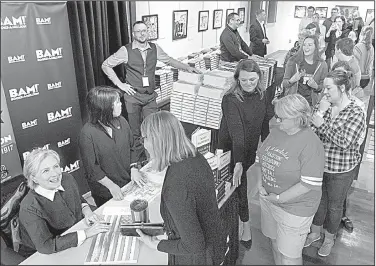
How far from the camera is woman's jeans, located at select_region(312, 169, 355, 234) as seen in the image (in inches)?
93.5

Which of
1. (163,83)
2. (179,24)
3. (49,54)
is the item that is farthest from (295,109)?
(179,24)

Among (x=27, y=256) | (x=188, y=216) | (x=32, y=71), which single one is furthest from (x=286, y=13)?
(x=27, y=256)

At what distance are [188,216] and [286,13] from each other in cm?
299

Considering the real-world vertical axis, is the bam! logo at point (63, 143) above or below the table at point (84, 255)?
below

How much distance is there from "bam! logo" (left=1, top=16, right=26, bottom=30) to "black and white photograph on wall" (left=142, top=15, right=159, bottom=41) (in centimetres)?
198

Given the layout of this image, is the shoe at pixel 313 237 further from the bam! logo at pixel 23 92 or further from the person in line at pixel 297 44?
the bam! logo at pixel 23 92

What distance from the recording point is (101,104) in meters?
2.27

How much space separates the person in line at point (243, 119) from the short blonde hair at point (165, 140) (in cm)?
95

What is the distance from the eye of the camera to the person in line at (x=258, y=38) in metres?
4.20

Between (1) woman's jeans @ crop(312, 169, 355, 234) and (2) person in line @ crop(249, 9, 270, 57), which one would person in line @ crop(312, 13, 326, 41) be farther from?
(1) woman's jeans @ crop(312, 169, 355, 234)

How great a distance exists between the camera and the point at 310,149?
1848mm

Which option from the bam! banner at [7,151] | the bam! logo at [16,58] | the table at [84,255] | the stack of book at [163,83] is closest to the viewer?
the table at [84,255]

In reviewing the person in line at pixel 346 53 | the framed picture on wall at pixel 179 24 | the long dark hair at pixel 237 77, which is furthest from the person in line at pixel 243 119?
the framed picture on wall at pixel 179 24

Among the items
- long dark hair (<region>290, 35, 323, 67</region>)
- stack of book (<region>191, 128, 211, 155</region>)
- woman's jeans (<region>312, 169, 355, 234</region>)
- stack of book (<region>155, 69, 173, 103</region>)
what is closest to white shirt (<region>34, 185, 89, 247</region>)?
stack of book (<region>191, 128, 211, 155</region>)
